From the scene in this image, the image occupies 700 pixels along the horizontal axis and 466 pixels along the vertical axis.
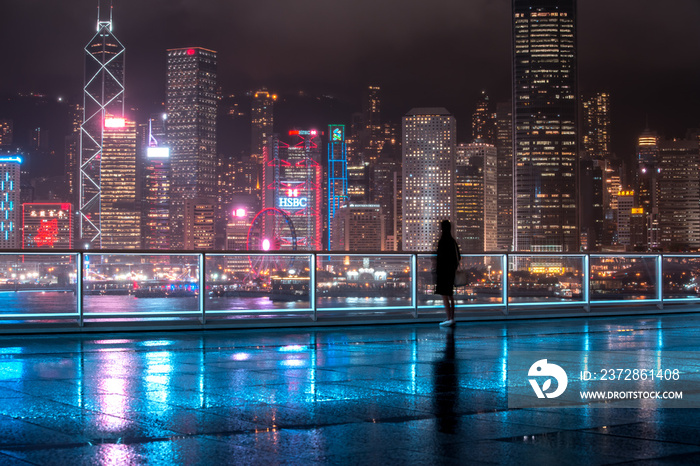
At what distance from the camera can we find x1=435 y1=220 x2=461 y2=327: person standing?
45.8 feet

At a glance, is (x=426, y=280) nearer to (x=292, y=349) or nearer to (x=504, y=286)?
(x=504, y=286)

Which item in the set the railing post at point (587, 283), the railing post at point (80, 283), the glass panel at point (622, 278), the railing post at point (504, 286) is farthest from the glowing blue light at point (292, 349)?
the glass panel at point (622, 278)

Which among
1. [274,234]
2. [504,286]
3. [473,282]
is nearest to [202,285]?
[473,282]

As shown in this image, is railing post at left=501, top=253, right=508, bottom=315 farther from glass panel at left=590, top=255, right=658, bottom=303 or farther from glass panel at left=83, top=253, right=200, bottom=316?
glass panel at left=83, top=253, right=200, bottom=316

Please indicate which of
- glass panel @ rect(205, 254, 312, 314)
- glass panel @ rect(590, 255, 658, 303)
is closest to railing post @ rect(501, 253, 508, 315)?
glass panel @ rect(590, 255, 658, 303)

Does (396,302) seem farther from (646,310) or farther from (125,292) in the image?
(646,310)

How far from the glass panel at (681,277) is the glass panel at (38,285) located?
41.3 feet

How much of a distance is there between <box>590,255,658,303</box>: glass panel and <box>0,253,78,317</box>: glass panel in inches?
415

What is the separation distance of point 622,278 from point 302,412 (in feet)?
43.4

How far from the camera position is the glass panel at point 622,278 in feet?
55.6

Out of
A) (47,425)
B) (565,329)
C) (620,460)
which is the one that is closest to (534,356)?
(565,329)

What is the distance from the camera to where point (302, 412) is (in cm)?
609

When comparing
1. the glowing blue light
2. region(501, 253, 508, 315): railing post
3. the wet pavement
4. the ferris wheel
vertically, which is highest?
the ferris wheel

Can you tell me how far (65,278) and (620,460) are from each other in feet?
34.8
